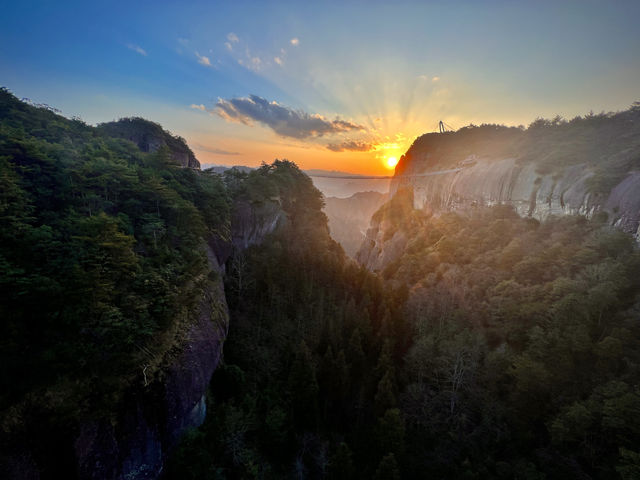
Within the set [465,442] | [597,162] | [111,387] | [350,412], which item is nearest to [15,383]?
[111,387]

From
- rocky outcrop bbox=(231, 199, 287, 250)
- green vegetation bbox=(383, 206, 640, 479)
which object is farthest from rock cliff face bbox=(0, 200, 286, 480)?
green vegetation bbox=(383, 206, 640, 479)

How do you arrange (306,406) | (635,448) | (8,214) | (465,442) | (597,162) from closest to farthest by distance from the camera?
(8,214), (635,448), (465,442), (306,406), (597,162)

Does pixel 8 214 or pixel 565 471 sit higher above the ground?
pixel 8 214

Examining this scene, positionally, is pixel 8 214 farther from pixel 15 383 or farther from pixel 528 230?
pixel 528 230

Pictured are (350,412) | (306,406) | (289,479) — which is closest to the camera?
(289,479)

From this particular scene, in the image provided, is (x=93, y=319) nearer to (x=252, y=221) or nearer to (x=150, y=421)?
(x=150, y=421)

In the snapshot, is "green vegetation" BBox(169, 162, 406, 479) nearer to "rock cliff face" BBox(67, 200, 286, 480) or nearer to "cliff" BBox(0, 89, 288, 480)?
"rock cliff face" BBox(67, 200, 286, 480)

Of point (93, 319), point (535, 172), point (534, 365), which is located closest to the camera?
point (93, 319)

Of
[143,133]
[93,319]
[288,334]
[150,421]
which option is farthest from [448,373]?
[143,133]
